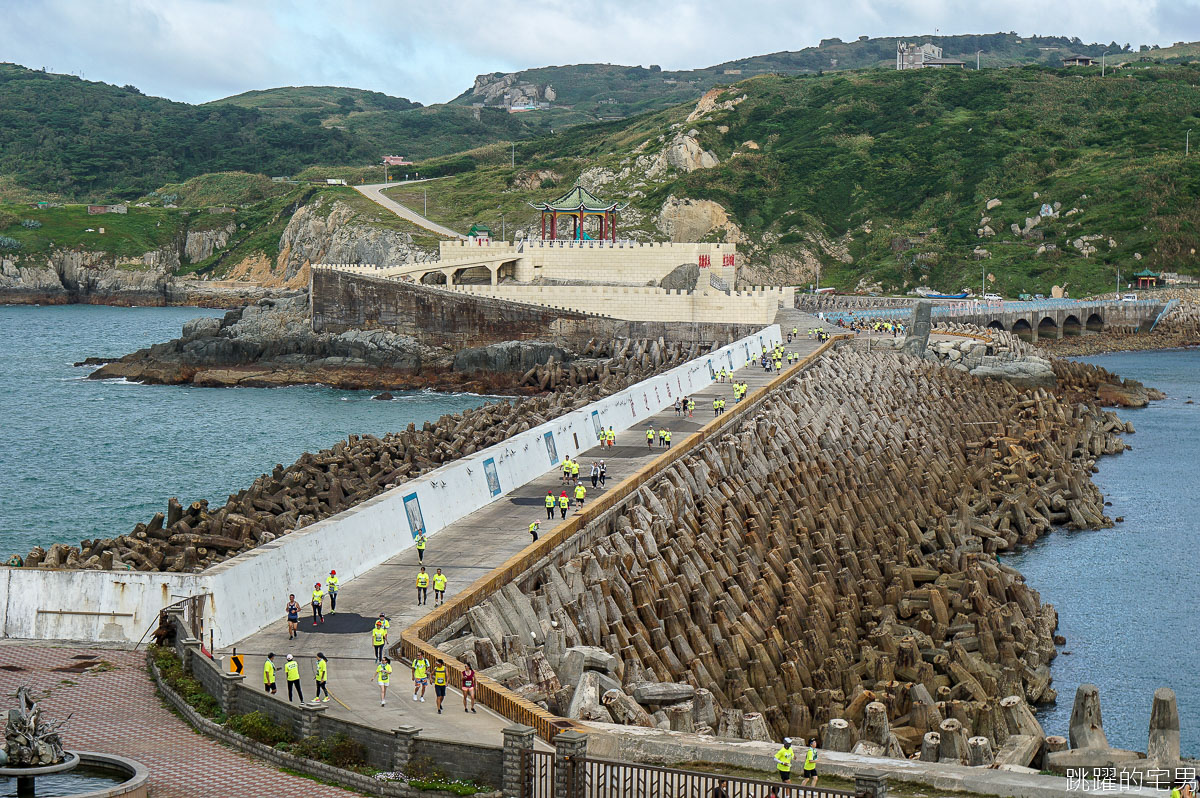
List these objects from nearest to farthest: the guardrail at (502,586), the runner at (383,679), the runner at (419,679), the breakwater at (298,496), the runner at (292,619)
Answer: the guardrail at (502,586)
the runner at (383,679)
the runner at (419,679)
the runner at (292,619)
the breakwater at (298,496)

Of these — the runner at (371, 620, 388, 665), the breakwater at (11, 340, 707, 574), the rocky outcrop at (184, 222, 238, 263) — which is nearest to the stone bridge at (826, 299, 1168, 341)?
the breakwater at (11, 340, 707, 574)

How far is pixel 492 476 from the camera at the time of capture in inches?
1241

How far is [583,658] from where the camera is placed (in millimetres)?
20391

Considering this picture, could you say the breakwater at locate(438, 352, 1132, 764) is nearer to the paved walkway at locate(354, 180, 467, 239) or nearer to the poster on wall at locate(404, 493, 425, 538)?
the poster on wall at locate(404, 493, 425, 538)

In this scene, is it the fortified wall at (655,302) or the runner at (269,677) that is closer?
the runner at (269,677)

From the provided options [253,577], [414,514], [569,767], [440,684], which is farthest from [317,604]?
[569,767]

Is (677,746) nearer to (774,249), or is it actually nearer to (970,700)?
(970,700)

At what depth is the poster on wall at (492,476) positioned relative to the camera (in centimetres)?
3122

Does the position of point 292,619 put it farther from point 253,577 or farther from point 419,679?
point 419,679

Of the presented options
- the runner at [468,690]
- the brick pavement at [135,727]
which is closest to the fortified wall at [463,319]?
the brick pavement at [135,727]

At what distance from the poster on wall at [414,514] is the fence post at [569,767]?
1239cm

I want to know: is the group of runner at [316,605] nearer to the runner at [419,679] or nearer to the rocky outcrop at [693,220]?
the runner at [419,679]

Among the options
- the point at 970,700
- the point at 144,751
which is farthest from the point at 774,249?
the point at 144,751

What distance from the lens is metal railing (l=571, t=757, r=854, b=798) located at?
1509 cm
